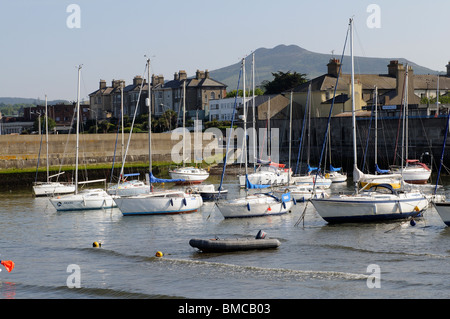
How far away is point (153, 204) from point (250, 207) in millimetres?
4980

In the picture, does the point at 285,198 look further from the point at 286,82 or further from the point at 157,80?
the point at 157,80

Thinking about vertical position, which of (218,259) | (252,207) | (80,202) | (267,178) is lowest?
(218,259)

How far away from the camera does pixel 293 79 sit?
110062 millimetres

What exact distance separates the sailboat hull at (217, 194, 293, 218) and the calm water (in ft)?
1.49

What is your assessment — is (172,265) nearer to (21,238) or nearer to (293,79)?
(21,238)

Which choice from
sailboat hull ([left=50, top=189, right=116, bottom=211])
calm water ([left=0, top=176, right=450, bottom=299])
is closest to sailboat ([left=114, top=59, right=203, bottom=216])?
calm water ([left=0, top=176, right=450, bottom=299])

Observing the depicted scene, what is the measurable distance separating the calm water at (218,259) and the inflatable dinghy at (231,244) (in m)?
0.26

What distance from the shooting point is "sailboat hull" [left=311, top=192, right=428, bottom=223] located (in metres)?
31.0

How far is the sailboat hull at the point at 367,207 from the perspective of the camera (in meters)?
31.0

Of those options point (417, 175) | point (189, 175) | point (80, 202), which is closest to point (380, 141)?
point (417, 175)

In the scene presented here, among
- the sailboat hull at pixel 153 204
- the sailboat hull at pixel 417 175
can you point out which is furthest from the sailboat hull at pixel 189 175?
the sailboat hull at pixel 153 204

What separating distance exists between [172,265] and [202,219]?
415 inches

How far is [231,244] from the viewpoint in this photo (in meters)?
25.7

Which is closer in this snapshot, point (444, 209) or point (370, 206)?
point (444, 209)
